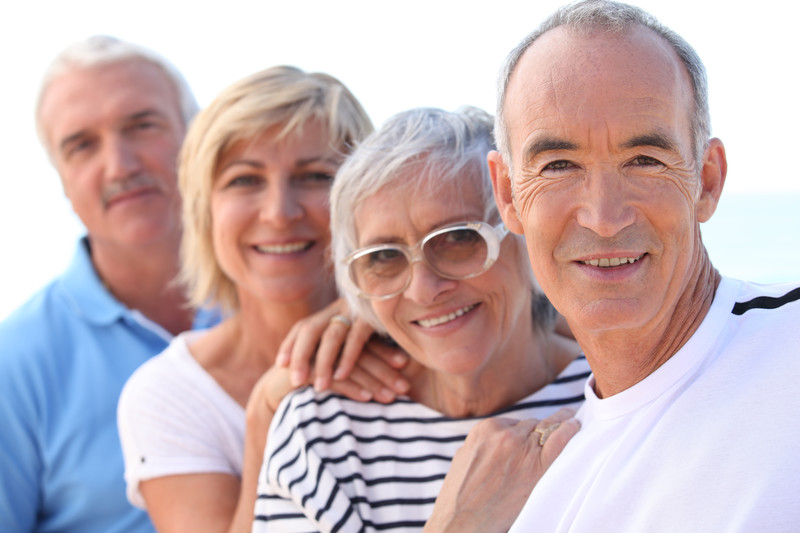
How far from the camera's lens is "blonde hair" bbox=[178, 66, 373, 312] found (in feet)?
9.07

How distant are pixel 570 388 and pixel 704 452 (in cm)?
79

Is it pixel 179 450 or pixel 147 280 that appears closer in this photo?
pixel 179 450

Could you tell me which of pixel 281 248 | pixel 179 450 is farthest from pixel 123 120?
pixel 179 450

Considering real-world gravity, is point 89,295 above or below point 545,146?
below

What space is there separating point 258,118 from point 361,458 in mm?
1232

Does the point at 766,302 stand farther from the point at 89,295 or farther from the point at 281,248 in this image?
the point at 89,295

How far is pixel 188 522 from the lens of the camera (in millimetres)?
2508

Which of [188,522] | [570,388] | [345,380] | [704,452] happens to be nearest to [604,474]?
[704,452]

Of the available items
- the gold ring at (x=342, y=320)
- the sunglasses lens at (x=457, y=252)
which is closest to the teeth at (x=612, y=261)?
the sunglasses lens at (x=457, y=252)

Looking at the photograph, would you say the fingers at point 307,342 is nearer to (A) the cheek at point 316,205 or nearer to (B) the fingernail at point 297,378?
(B) the fingernail at point 297,378

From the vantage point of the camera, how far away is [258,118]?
2748 mm

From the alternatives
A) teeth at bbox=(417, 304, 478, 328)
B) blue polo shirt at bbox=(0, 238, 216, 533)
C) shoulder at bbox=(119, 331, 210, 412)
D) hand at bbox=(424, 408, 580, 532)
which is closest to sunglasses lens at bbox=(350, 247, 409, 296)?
teeth at bbox=(417, 304, 478, 328)

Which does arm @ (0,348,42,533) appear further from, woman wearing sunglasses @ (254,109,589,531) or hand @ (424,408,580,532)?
hand @ (424,408,580,532)

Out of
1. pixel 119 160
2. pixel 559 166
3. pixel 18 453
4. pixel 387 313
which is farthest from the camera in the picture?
pixel 119 160
